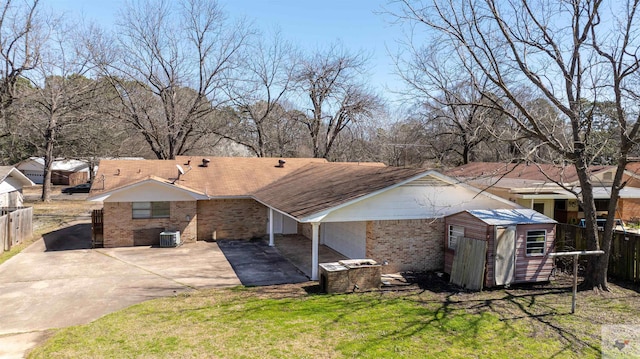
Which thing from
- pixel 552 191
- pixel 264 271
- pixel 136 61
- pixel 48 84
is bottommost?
pixel 264 271

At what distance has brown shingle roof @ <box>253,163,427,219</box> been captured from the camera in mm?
13555

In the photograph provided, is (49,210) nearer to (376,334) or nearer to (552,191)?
(376,334)

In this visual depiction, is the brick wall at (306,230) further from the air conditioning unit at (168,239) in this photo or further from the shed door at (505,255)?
the shed door at (505,255)

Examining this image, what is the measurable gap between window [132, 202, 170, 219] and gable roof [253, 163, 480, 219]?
4.10m

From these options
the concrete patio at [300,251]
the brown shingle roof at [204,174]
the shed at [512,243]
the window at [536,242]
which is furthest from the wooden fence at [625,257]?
the brown shingle roof at [204,174]

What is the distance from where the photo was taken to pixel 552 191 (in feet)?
57.8

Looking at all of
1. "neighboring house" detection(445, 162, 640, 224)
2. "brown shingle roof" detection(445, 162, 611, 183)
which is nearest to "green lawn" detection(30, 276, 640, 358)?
"neighboring house" detection(445, 162, 640, 224)

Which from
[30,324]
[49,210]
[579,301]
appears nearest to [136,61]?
[49,210]

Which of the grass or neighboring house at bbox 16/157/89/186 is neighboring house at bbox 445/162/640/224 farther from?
neighboring house at bbox 16/157/89/186

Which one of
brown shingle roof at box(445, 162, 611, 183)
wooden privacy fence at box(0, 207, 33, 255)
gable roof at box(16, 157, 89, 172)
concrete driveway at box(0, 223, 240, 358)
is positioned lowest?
concrete driveway at box(0, 223, 240, 358)

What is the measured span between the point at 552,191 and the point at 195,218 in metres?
15.8

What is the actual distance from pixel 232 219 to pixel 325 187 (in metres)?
6.02

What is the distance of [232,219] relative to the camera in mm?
20469

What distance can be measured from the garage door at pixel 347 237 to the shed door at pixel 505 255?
4.13m
